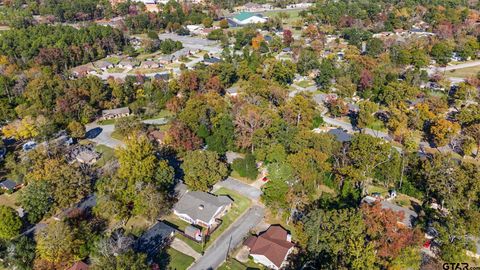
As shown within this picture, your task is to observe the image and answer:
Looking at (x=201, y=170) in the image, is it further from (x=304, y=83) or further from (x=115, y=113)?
(x=304, y=83)

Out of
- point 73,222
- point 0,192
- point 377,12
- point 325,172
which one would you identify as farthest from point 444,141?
point 377,12

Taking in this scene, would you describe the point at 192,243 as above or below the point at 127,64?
below

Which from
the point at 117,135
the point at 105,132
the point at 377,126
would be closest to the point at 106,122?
the point at 105,132

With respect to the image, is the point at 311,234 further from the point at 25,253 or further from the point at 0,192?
the point at 0,192

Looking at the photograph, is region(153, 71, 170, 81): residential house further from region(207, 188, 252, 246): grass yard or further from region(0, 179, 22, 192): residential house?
region(207, 188, 252, 246): grass yard

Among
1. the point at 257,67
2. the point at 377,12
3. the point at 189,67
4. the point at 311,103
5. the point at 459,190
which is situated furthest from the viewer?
the point at 377,12

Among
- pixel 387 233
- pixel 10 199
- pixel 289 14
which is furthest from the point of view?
pixel 289 14
